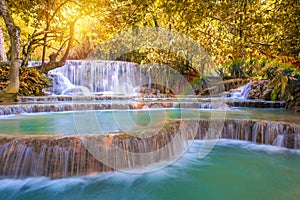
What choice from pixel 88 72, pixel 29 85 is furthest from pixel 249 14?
pixel 88 72

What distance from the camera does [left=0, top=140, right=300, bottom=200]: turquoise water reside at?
3.27 meters

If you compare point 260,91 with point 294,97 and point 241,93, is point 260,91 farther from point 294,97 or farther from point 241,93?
point 294,97

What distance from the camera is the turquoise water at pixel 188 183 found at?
3.27 meters

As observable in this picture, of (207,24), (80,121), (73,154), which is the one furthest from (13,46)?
(73,154)

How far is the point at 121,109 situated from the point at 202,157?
186 inches

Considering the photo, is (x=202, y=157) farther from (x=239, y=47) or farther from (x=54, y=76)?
(x=54, y=76)

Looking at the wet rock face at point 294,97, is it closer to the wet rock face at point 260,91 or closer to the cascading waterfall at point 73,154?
the wet rock face at point 260,91

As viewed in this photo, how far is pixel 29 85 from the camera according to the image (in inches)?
501

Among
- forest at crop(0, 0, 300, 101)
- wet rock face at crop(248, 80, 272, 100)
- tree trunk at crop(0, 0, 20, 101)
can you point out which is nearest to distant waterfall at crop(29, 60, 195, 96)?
forest at crop(0, 0, 300, 101)

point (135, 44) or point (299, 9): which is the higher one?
point (135, 44)

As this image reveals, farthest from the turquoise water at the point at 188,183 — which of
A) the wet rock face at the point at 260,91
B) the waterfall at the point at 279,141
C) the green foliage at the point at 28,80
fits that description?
the green foliage at the point at 28,80

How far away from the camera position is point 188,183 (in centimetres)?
378

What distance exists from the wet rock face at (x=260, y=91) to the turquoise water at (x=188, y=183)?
28.2 ft

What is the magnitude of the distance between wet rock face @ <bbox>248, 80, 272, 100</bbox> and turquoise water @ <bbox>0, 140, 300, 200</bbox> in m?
8.59
